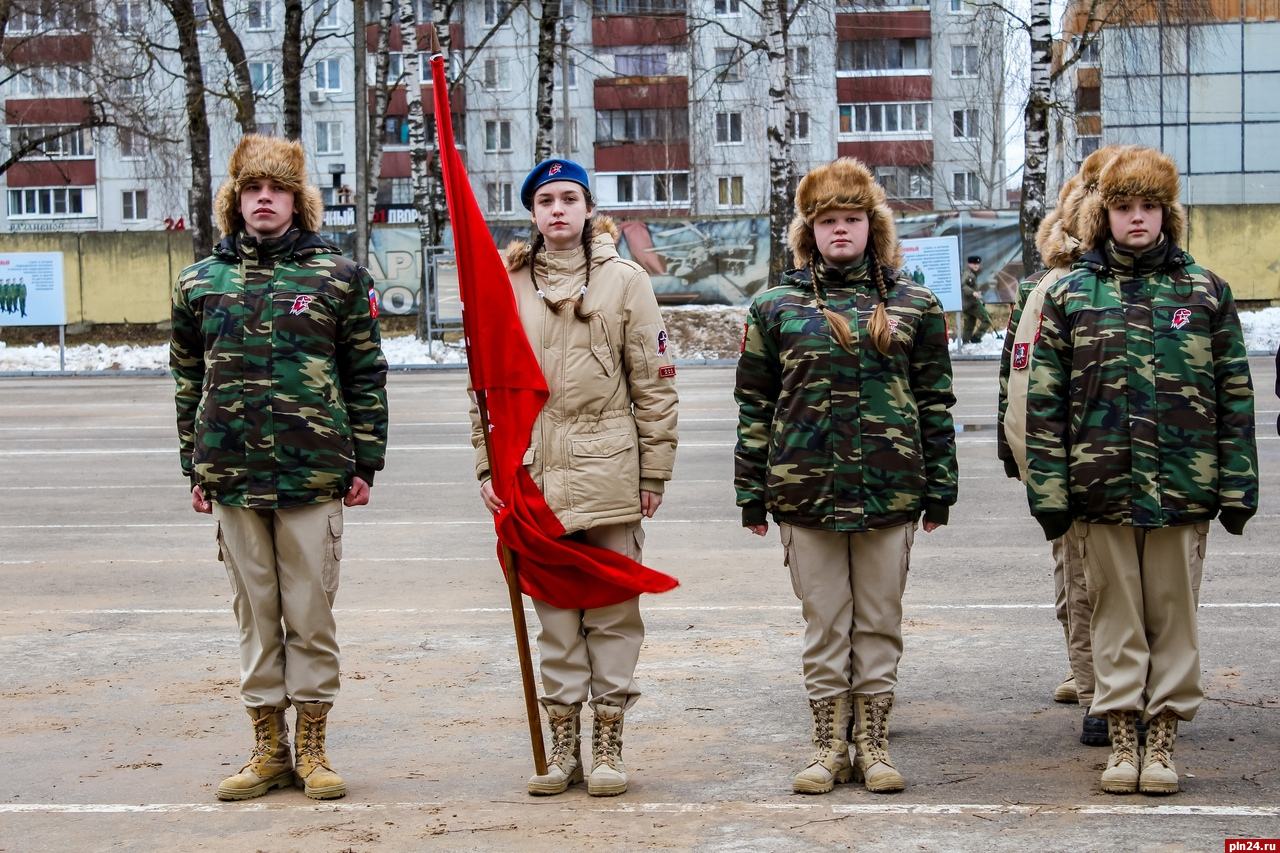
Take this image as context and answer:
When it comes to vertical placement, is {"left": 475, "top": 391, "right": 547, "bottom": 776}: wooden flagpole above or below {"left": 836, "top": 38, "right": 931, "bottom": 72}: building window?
below

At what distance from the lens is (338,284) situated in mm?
5387

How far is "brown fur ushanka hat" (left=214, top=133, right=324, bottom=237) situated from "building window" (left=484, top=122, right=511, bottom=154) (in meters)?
64.0

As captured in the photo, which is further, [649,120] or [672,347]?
[649,120]

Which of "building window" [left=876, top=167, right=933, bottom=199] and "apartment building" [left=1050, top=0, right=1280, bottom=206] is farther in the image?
"building window" [left=876, top=167, right=933, bottom=199]

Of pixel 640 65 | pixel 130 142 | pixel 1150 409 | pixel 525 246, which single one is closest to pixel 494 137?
pixel 640 65

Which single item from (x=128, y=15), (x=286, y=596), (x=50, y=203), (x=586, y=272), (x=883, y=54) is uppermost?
(x=883, y=54)

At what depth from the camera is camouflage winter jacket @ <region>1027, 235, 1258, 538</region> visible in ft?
16.8

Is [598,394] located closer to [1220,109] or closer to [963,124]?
[1220,109]

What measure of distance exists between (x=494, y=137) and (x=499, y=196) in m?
4.22

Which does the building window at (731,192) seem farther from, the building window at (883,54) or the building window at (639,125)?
the building window at (883,54)

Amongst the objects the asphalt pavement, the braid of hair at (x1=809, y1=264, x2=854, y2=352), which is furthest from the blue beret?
the asphalt pavement

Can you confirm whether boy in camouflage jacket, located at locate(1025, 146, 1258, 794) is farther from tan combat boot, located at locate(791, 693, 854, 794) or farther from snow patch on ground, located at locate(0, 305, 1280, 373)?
snow patch on ground, located at locate(0, 305, 1280, 373)

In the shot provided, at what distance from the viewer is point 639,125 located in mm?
68875

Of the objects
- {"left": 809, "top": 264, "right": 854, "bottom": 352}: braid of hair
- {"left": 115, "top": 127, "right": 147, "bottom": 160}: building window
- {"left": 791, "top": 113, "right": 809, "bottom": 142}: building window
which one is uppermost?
{"left": 791, "top": 113, "right": 809, "bottom": 142}: building window
